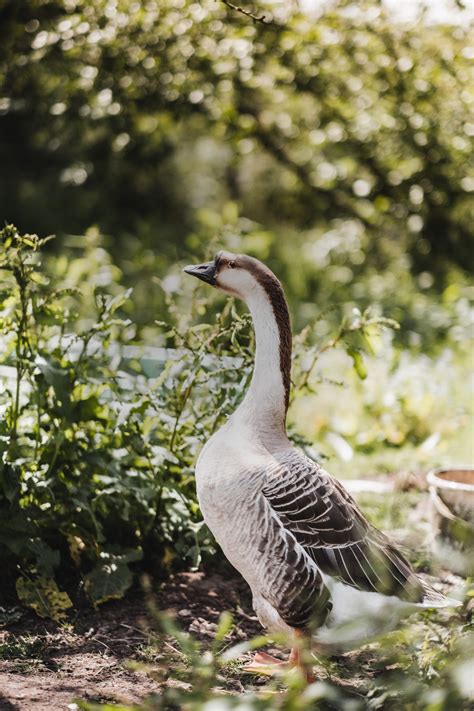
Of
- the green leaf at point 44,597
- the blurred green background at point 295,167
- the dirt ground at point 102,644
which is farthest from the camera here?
the blurred green background at point 295,167

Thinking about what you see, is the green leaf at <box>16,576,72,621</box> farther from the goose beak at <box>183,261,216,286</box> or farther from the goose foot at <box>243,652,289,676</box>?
the goose beak at <box>183,261,216,286</box>

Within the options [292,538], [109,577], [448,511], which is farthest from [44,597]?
[448,511]

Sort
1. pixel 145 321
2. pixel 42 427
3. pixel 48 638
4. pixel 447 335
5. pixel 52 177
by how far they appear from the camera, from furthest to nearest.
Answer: pixel 52 177
pixel 447 335
pixel 145 321
pixel 42 427
pixel 48 638

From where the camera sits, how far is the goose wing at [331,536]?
8.70 feet

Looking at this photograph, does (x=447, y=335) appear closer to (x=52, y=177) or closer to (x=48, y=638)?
(x=48, y=638)

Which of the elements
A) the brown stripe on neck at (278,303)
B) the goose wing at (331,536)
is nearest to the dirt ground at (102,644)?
the goose wing at (331,536)

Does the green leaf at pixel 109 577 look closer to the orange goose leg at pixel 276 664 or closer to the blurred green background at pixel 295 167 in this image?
the orange goose leg at pixel 276 664

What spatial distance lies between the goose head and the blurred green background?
2.44 ft

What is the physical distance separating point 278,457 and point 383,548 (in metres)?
0.46

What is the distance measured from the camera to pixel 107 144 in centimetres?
1088

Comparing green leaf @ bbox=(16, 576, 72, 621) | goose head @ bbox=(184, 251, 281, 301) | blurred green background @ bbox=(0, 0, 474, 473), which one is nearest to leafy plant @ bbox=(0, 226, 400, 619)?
green leaf @ bbox=(16, 576, 72, 621)

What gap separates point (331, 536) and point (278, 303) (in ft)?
2.63

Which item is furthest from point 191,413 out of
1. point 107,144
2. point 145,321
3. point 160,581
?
point 107,144

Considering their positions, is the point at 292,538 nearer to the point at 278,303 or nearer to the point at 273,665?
the point at 273,665
